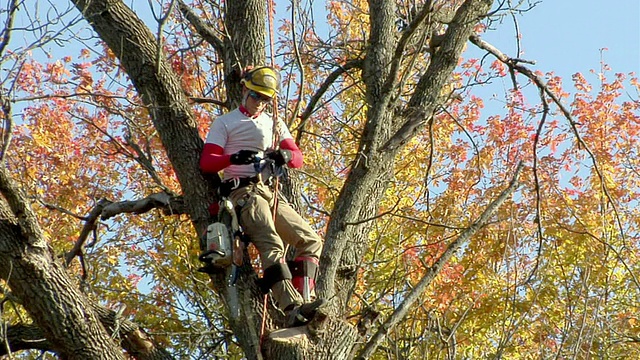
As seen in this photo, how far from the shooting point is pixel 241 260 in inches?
227

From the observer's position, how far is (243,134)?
6395mm

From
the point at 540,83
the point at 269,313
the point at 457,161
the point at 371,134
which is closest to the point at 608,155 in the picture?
the point at 457,161

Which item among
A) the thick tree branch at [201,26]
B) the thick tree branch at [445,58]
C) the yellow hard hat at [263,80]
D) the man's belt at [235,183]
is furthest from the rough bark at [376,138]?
the thick tree branch at [201,26]

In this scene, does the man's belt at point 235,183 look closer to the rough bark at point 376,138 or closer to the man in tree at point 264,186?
the man in tree at point 264,186

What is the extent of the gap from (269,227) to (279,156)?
1.66 feet

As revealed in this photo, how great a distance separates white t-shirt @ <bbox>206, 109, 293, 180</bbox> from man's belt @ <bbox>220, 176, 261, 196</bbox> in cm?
4

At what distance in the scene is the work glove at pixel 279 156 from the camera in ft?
20.2

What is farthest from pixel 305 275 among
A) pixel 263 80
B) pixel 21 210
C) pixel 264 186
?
pixel 21 210

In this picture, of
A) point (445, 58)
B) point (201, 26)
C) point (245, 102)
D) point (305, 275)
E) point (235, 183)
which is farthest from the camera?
point (201, 26)

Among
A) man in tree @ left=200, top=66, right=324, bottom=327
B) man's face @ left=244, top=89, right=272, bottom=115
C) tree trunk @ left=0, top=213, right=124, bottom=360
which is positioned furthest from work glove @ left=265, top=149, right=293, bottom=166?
tree trunk @ left=0, top=213, right=124, bottom=360

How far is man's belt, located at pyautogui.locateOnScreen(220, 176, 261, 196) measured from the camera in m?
6.05

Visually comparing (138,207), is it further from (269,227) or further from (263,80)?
(263,80)

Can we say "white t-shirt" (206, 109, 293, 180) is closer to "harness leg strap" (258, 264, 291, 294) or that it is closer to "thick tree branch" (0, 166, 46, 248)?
"harness leg strap" (258, 264, 291, 294)

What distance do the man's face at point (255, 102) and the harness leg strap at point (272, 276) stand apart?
4.04 feet
